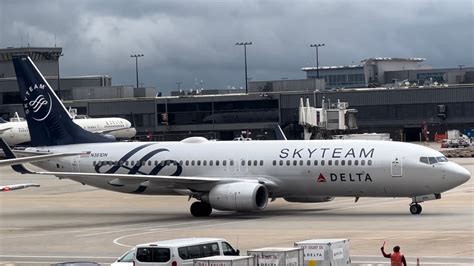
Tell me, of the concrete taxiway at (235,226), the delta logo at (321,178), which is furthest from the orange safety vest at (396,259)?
the delta logo at (321,178)

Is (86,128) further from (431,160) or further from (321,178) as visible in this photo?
(431,160)

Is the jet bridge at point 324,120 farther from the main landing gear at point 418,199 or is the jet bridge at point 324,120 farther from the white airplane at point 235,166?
the main landing gear at point 418,199

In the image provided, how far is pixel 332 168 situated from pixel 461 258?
1606cm

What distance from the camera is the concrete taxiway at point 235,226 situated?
41156 millimetres

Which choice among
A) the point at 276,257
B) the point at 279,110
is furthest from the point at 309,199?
the point at 279,110

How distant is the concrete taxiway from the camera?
4116 cm

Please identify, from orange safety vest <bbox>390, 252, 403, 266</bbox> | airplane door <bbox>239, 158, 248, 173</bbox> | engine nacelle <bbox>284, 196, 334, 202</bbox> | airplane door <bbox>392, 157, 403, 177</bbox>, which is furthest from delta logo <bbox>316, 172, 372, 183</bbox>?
orange safety vest <bbox>390, 252, 403, 266</bbox>

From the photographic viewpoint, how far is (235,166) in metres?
56.2

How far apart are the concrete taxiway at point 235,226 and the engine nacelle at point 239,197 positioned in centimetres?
66

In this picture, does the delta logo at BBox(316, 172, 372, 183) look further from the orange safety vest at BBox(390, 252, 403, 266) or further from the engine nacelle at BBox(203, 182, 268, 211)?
the orange safety vest at BBox(390, 252, 403, 266)

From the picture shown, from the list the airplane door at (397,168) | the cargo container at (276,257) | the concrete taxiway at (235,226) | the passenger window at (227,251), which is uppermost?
the airplane door at (397,168)

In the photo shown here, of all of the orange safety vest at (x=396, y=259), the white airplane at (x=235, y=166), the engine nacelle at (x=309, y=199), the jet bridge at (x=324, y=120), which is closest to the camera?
the orange safety vest at (x=396, y=259)

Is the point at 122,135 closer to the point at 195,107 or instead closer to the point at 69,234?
the point at 195,107

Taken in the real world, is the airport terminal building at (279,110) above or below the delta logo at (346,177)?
above
